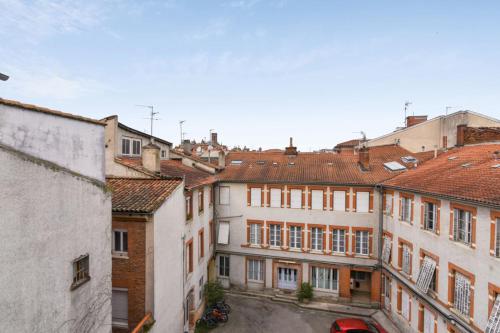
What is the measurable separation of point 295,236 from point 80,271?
17654mm

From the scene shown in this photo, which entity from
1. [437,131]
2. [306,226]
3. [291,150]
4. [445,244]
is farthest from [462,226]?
[437,131]

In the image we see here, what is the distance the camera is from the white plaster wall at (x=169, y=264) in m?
12.5

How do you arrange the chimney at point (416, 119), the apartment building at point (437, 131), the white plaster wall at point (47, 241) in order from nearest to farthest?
the white plaster wall at point (47, 241), the apartment building at point (437, 131), the chimney at point (416, 119)

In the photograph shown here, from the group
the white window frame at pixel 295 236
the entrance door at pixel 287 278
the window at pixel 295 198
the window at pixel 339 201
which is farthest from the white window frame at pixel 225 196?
the window at pixel 339 201

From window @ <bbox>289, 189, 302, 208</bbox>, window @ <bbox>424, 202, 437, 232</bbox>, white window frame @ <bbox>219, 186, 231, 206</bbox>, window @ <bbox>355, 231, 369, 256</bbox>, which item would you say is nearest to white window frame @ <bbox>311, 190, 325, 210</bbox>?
window @ <bbox>289, 189, 302, 208</bbox>

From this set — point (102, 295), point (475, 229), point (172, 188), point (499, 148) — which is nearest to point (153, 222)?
point (172, 188)

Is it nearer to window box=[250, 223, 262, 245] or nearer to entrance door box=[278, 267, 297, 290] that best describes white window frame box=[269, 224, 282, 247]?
window box=[250, 223, 262, 245]

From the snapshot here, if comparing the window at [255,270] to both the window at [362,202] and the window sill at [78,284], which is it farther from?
the window sill at [78,284]

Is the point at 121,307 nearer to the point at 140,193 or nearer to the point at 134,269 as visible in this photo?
the point at 134,269

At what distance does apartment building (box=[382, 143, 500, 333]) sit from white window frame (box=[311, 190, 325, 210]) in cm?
457

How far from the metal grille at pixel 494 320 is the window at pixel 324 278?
1205 centimetres

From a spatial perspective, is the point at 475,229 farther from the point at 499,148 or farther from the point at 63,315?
the point at 63,315

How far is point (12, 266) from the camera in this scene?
5.57 metres

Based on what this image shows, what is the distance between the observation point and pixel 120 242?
12289 mm
